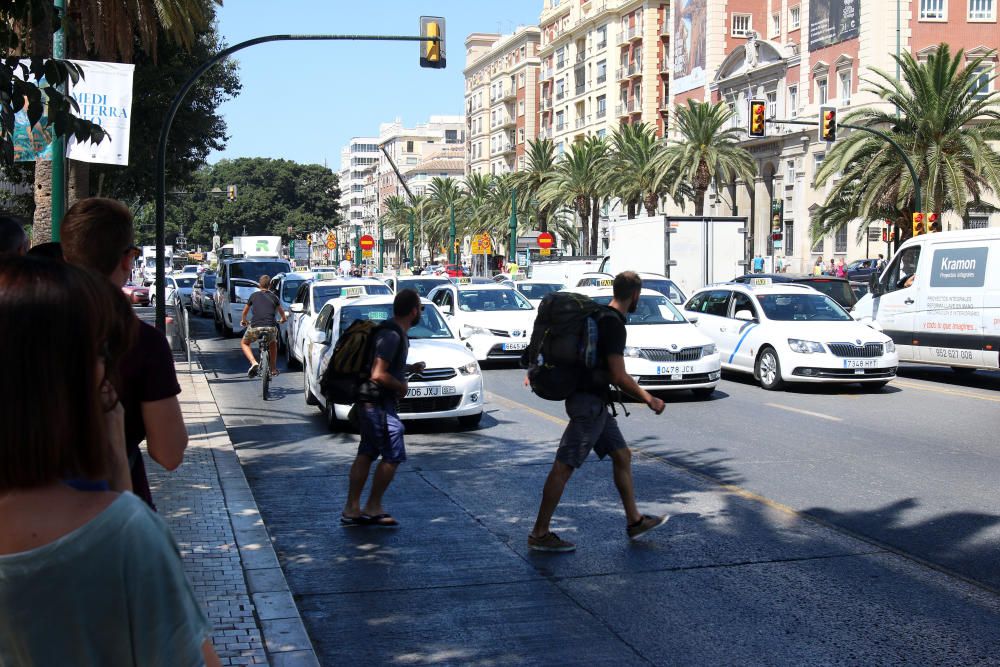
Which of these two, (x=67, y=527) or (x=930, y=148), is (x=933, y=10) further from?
(x=67, y=527)

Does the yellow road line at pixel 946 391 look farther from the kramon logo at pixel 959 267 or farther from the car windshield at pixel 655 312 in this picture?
the car windshield at pixel 655 312

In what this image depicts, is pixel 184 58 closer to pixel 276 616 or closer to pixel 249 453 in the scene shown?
pixel 249 453

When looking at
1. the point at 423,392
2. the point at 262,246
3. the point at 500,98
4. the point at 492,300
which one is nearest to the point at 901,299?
the point at 492,300

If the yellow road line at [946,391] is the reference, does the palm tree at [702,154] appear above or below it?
above

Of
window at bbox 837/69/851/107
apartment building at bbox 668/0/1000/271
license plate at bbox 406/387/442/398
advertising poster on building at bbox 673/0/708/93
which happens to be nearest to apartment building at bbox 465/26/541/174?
advertising poster on building at bbox 673/0/708/93

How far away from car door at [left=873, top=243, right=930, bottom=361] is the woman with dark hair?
710 inches

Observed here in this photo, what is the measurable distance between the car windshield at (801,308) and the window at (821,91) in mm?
46057

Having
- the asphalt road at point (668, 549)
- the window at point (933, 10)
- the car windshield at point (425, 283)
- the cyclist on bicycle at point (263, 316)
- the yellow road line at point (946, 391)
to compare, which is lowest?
the yellow road line at point (946, 391)

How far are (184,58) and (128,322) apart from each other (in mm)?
24020

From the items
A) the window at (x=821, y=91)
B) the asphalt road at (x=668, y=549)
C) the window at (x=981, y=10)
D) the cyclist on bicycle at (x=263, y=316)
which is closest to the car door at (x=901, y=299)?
the asphalt road at (x=668, y=549)

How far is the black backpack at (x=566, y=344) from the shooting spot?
→ 23.3 ft

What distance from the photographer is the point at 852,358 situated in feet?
54.5

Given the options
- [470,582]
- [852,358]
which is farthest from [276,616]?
[852,358]

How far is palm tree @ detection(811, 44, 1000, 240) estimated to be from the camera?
33156 millimetres
